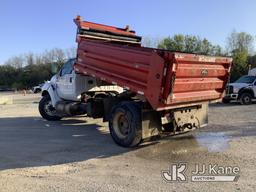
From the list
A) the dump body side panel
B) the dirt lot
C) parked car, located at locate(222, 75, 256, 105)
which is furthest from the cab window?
parked car, located at locate(222, 75, 256, 105)

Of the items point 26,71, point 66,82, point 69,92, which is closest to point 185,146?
point 69,92

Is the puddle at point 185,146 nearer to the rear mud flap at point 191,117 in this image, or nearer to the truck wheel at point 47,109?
the rear mud flap at point 191,117

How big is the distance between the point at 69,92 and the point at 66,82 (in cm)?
39

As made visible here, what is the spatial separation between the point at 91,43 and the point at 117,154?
141 inches

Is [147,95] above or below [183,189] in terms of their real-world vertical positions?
above

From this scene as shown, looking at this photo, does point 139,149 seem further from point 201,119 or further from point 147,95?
point 201,119

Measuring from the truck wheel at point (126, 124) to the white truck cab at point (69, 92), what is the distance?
64.4 inches

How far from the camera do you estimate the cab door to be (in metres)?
12.5

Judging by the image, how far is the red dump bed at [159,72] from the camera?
312 inches

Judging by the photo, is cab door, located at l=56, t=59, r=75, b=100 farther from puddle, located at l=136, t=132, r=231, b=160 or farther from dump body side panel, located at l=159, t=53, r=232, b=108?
dump body side panel, located at l=159, t=53, r=232, b=108

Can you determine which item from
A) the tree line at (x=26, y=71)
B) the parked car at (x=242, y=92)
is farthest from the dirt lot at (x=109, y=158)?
the tree line at (x=26, y=71)

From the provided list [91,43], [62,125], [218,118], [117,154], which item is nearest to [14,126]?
[62,125]

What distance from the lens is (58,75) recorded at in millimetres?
13438

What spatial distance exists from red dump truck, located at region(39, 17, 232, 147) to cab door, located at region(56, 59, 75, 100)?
5.89 feet
